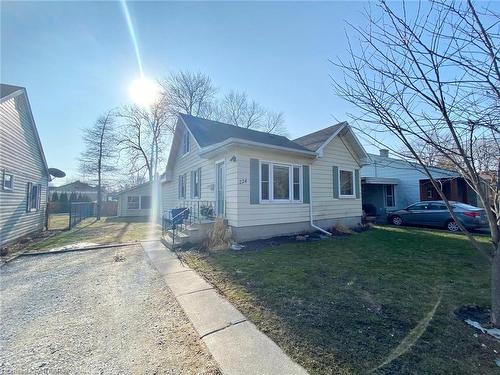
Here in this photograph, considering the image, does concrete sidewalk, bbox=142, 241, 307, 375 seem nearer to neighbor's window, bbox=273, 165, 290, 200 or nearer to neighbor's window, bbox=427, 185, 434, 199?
neighbor's window, bbox=273, 165, 290, 200

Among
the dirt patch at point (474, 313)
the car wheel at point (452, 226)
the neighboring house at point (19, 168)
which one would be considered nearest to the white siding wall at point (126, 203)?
the neighboring house at point (19, 168)

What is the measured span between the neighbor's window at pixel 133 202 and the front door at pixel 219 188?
62.1 ft

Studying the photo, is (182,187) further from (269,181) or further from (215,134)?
(269,181)

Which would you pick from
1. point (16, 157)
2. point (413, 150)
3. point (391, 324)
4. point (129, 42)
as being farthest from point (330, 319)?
point (16, 157)

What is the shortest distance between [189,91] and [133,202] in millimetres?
13635

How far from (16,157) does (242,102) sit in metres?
23.0

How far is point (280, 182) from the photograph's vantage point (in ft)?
29.9

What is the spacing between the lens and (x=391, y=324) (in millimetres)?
2930

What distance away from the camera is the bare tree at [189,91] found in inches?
1014

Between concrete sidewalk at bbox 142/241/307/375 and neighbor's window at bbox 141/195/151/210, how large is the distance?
22463 millimetres

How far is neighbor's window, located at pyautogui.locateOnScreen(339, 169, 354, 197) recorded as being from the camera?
11.4 m

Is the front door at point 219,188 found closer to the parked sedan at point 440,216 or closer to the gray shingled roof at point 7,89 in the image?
the gray shingled roof at point 7,89

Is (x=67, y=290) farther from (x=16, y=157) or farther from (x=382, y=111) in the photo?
(x=16, y=157)

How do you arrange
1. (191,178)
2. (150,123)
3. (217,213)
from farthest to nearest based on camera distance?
(150,123)
(191,178)
(217,213)
